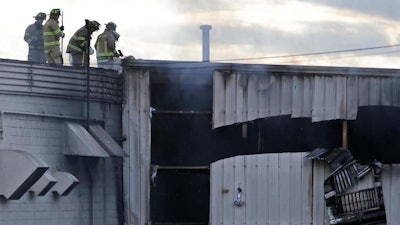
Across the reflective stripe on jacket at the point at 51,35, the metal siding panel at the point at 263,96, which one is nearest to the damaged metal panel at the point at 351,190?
the metal siding panel at the point at 263,96

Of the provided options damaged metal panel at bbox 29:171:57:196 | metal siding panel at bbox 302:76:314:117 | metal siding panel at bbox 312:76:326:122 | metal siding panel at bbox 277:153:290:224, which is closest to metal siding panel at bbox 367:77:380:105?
metal siding panel at bbox 312:76:326:122

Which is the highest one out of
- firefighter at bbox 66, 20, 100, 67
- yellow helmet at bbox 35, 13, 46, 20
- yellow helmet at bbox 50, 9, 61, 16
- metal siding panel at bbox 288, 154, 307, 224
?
yellow helmet at bbox 35, 13, 46, 20

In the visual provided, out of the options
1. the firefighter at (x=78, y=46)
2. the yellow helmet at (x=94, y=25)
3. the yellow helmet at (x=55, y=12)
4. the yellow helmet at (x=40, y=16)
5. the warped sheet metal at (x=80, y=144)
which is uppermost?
the yellow helmet at (x=40, y=16)

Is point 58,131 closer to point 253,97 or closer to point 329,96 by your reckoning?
point 253,97

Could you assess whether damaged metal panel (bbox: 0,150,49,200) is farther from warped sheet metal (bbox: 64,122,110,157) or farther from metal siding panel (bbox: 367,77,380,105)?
metal siding panel (bbox: 367,77,380,105)

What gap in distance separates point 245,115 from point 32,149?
13.3 ft

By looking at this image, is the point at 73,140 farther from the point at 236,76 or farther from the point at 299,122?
the point at 299,122

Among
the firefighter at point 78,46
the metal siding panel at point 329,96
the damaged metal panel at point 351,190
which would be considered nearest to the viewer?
the damaged metal panel at point 351,190

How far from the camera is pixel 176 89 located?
16.1m

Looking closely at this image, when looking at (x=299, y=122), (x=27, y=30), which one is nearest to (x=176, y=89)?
(x=299, y=122)

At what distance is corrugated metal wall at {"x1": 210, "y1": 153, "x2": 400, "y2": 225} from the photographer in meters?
15.6

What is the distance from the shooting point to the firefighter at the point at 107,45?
1673 centimetres

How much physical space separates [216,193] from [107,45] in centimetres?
366

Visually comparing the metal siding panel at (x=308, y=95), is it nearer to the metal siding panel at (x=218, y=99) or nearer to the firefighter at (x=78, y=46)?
the metal siding panel at (x=218, y=99)
